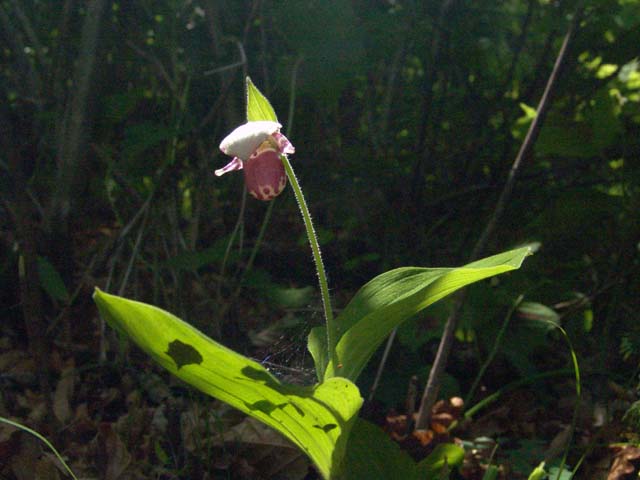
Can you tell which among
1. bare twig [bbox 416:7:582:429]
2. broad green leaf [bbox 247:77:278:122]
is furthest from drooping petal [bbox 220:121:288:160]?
bare twig [bbox 416:7:582:429]

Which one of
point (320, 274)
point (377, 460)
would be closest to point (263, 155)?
point (320, 274)

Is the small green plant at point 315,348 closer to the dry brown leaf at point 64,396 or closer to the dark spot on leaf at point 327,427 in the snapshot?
the dark spot on leaf at point 327,427

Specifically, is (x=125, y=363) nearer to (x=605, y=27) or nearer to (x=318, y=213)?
(x=318, y=213)

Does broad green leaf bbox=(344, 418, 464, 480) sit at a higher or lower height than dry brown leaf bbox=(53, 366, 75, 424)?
higher

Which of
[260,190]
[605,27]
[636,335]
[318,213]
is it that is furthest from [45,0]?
[636,335]

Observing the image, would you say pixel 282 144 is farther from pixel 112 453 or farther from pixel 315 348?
pixel 112 453

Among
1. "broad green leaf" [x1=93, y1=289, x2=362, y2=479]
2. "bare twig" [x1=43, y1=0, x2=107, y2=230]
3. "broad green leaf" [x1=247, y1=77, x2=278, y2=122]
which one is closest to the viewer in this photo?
"broad green leaf" [x1=93, y1=289, x2=362, y2=479]

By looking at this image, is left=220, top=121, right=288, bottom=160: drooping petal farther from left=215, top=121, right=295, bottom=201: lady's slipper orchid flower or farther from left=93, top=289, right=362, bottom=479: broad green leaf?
left=93, top=289, right=362, bottom=479: broad green leaf

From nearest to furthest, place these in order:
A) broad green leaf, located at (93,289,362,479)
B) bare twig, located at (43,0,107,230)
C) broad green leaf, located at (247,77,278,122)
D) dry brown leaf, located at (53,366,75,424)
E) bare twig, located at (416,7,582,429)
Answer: broad green leaf, located at (93,289,362,479), broad green leaf, located at (247,77,278,122), bare twig, located at (416,7,582,429), dry brown leaf, located at (53,366,75,424), bare twig, located at (43,0,107,230)
